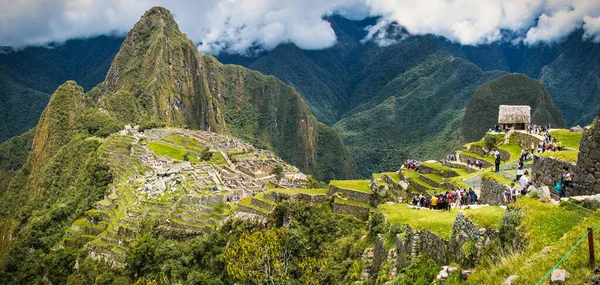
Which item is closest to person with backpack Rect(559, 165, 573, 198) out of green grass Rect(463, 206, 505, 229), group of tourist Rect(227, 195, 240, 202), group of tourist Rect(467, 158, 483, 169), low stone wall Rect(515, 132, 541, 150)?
green grass Rect(463, 206, 505, 229)

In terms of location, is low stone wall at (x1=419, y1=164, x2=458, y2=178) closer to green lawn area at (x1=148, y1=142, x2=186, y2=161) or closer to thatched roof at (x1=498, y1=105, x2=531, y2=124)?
thatched roof at (x1=498, y1=105, x2=531, y2=124)

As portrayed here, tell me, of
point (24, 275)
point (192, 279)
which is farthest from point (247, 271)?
A: point (24, 275)

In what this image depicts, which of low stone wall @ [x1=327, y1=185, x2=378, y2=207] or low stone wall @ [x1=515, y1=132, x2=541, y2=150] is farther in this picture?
low stone wall @ [x1=515, y1=132, x2=541, y2=150]

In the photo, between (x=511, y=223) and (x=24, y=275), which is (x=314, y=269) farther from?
(x=24, y=275)

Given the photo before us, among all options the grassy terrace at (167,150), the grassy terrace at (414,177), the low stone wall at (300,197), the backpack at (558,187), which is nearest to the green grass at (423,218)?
the backpack at (558,187)

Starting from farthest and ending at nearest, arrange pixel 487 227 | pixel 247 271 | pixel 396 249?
pixel 247 271
pixel 396 249
pixel 487 227

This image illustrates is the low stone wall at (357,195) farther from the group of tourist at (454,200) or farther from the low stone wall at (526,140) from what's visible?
the low stone wall at (526,140)

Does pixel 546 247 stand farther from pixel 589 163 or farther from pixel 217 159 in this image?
pixel 217 159
